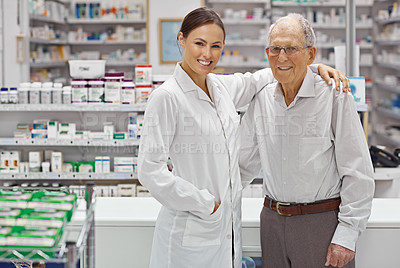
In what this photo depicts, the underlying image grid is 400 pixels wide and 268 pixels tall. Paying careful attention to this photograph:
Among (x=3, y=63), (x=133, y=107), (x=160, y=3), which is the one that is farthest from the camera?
(x=160, y=3)

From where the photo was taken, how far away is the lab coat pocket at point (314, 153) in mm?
1870

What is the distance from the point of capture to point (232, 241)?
191 centimetres

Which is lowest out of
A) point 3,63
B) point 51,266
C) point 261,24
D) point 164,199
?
point 51,266

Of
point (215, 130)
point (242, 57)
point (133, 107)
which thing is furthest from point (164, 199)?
point (242, 57)

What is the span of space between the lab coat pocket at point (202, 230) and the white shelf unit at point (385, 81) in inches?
305

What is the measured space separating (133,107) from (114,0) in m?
5.45

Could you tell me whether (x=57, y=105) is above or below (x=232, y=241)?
above

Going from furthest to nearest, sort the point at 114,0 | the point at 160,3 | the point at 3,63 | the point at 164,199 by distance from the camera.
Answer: the point at 114,0, the point at 160,3, the point at 3,63, the point at 164,199

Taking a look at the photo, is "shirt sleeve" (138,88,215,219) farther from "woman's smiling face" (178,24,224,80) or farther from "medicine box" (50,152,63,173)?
"medicine box" (50,152,63,173)

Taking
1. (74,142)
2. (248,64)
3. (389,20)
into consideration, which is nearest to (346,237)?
(74,142)

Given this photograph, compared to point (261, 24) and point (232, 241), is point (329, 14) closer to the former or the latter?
point (261, 24)

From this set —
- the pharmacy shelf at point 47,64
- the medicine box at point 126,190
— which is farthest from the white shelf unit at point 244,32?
the medicine box at point 126,190

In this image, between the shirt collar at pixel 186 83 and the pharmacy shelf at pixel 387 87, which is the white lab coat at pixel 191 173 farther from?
the pharmacy shelf at pixel 387 87

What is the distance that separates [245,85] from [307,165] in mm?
494
